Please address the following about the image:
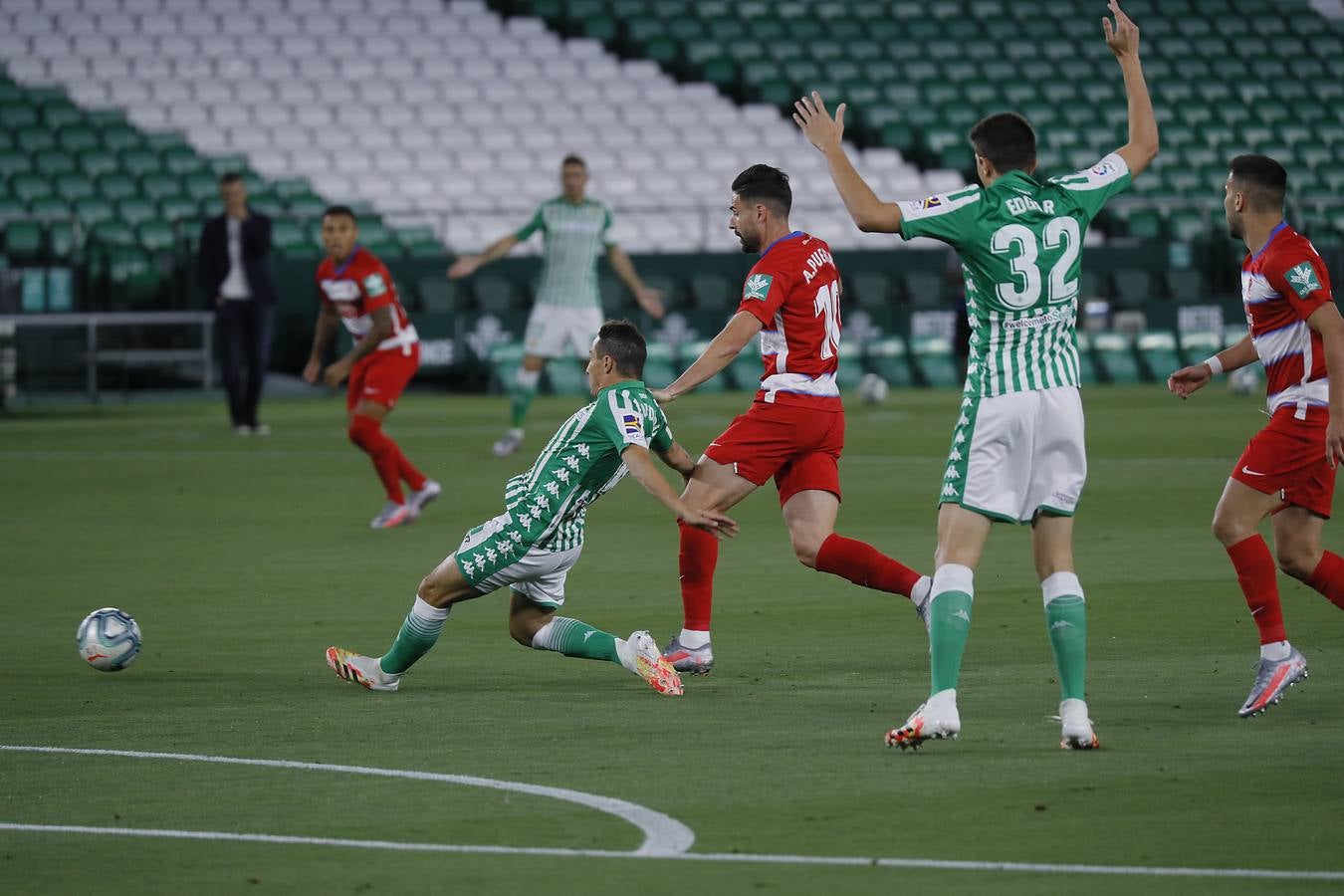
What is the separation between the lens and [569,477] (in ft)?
25.0

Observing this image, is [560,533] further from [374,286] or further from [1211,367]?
[374,286]

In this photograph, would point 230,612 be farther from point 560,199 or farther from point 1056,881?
point 560,199

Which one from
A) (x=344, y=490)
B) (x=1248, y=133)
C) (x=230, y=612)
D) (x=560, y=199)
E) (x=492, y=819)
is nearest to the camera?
(x=492, y=819)

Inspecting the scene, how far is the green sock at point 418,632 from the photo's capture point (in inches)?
300

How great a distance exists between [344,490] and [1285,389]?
9739 mm

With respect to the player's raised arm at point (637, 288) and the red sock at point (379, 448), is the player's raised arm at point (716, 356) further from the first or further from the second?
the player's raised arm at point (637, 288)

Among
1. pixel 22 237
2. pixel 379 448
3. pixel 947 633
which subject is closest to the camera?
pixel 947 633

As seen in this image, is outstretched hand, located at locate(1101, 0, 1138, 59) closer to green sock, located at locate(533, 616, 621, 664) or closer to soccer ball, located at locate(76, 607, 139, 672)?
green sock, located at locate(533, 616, 621, 664)

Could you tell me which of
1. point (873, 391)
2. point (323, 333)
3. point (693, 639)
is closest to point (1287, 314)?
point (693, 639)

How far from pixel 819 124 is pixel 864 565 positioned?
2128 mm

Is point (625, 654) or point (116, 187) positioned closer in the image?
point (625, 654)

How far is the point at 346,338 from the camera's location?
2791 centimetres

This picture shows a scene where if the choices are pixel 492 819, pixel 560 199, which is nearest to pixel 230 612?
pixel 492 819

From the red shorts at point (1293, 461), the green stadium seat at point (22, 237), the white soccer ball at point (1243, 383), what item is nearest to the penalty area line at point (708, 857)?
the red shorts at point (1293, 461)
